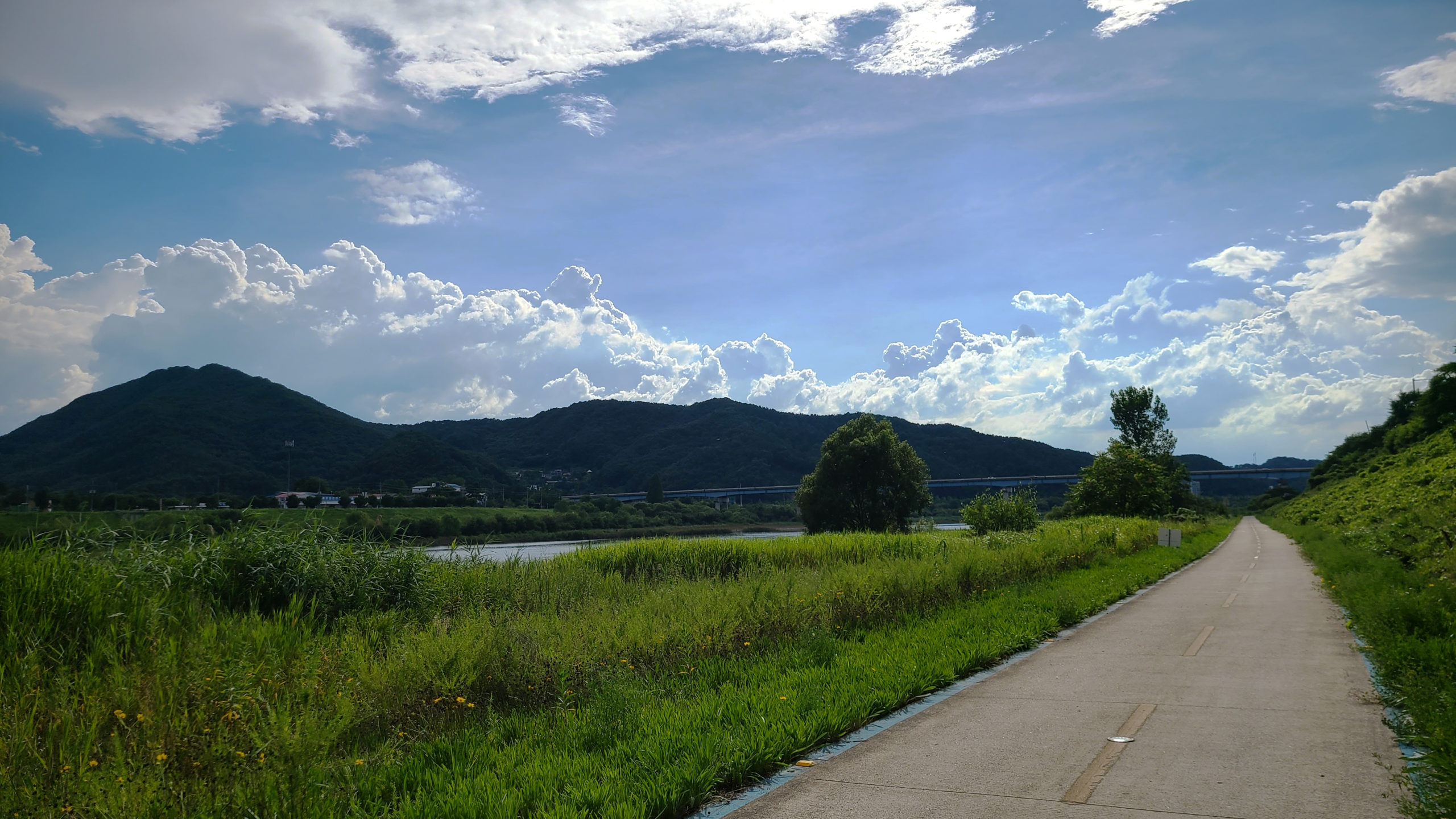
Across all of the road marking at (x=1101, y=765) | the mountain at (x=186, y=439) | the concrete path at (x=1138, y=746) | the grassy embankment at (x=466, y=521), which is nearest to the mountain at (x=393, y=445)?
the mountain at (x=186, y=439)

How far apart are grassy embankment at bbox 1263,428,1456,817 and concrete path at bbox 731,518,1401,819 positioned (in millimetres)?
320

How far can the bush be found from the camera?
105ft

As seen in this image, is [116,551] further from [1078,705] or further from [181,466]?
[181,466]

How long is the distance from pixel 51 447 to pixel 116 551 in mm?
43109

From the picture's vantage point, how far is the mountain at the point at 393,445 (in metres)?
42.2

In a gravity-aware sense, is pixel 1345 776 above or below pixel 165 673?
below

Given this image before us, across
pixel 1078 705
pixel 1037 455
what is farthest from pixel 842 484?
pixel 1037 455

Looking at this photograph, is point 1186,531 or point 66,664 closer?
point 66,664

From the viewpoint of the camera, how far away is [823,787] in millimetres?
5695

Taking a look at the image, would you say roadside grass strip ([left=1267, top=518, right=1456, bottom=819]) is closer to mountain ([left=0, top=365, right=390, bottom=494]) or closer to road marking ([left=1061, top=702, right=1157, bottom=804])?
road marking ([left=1061, top=702, right=1157, bottom=804])

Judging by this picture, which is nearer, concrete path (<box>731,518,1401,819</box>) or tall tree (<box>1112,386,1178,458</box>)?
concrete path (<box>731,518,1401,819</box>)

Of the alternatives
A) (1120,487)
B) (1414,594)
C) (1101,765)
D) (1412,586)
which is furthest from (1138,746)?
(1120,487)

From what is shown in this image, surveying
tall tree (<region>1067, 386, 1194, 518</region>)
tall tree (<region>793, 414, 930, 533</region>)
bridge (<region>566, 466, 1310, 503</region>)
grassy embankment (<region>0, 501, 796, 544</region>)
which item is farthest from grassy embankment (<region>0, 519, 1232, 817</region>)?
bridge (<region>566, 466, 1310, 503</region>)

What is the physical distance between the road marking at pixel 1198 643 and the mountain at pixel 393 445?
33.9 m
